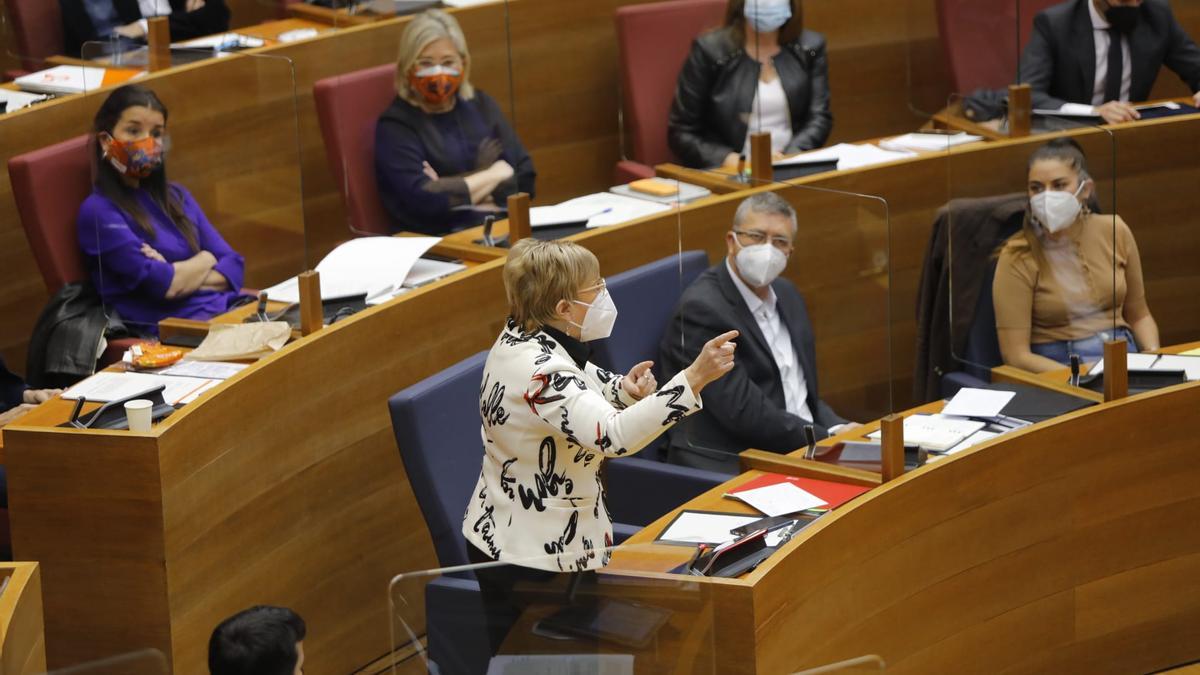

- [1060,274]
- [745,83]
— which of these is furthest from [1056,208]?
[745,83]

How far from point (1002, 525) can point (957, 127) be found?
5.51 ft

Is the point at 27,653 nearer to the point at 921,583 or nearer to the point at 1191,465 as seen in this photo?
the point at 921,583

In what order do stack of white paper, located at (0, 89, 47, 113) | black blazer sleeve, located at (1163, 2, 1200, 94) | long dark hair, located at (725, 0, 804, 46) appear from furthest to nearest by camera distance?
long dark hair, located at (725, 0, 804, 46), black blazer sleeve, located at (1163, 2, 1200, 94), stack of white paper, located at (0, 89, 47, 113)

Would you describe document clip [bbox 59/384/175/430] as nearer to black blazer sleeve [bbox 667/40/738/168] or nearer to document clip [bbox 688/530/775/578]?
document clip [bbox 688/530/775/578]

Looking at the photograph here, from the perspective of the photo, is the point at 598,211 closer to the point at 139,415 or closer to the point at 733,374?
the point at 733,374

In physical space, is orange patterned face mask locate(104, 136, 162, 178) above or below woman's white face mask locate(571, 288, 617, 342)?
above

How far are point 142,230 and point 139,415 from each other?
100 cm

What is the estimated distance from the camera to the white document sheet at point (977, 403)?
11.8 feet

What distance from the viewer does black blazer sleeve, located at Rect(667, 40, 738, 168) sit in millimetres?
5188

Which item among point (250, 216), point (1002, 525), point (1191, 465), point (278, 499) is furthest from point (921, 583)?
point (250, 216)

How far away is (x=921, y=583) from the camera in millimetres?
3266

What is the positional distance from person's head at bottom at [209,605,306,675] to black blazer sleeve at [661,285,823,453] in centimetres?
132

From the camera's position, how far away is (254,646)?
98.4 inches

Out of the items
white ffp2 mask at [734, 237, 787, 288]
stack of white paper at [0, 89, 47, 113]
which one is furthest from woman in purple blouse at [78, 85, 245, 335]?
white ffp2 mask at [734, 237, 787, 288]
